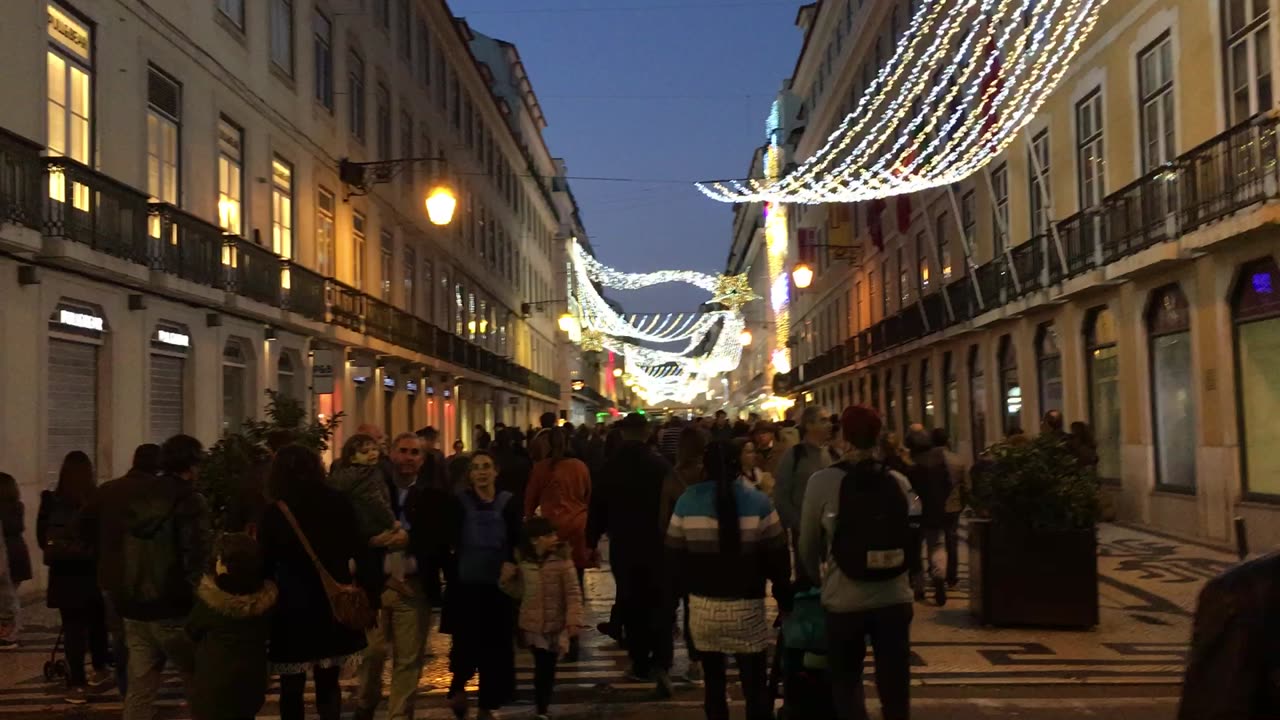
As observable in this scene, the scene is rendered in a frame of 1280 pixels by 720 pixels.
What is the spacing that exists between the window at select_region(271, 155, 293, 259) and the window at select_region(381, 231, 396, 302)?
25.6 feet

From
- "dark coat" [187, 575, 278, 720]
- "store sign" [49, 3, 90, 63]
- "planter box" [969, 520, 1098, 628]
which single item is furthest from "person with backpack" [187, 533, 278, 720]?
"store sign" [49, 3, 90, 63]

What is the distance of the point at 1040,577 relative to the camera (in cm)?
1041

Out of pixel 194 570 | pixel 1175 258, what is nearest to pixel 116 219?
pixel 194 570

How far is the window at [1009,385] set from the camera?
2677cm

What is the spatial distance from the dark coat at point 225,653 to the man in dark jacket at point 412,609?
1297mm

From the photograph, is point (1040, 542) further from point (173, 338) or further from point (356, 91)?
point (356, 91)

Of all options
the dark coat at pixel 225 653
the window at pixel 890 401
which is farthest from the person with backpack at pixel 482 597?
the window at pixel 890 401

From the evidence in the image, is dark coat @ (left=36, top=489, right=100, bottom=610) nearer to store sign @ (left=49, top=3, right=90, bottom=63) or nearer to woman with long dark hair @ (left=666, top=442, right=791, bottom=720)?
woman with long dark hair @ (left=666, top=442, right=791, bottom=720)

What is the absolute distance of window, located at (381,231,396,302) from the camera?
1294 inches

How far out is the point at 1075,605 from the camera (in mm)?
10391

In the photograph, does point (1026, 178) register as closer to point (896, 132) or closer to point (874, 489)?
point (896, 132)

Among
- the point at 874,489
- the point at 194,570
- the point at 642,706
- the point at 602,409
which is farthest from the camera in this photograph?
the point at 602,409

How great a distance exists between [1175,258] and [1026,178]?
8990 millimetres

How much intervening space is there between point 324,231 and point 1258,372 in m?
18.8
